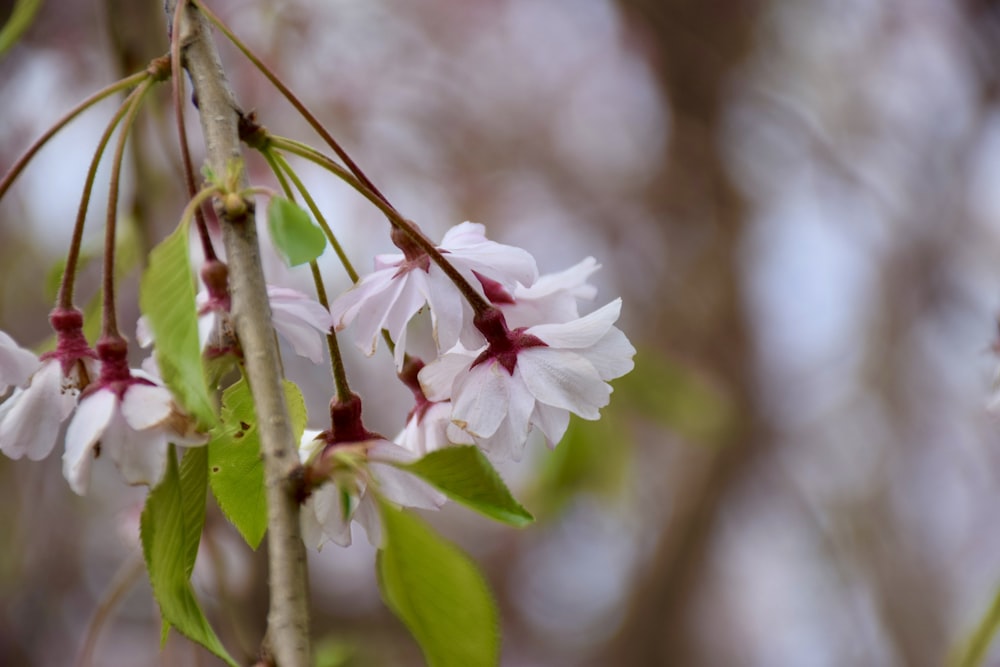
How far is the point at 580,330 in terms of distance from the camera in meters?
0.51

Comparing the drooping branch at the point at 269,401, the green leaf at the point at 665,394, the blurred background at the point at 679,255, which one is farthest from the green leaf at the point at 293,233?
the blurred background at the point at 679,255

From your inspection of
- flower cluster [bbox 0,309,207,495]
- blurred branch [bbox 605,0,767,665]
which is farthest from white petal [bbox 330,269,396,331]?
blurred branch [bbox 605,0,767,665]

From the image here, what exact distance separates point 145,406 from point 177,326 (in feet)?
0.22

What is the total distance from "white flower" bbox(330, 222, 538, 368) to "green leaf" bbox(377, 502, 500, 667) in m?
0.12

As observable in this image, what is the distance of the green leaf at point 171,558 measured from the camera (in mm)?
399

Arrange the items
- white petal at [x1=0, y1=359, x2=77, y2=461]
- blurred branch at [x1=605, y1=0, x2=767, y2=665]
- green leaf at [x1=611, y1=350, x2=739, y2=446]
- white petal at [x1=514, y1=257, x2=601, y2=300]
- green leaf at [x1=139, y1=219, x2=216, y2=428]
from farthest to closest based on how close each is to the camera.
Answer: blurred branch at [x1=605, y1=0, x2=767, y2=665] → green leaf at [x1=611, y1=350, x2=739, y2=446] → white petal at [x1=514, y1=257, x2=601, y2=300] → white petal at [x1=0, y1=359, x2=77, y2=461] → green leaf at [x1=139, y1=219, x2=216, y2=428]

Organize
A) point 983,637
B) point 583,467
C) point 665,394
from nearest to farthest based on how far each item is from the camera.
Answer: point 983,637 < point 583,467 < point 665,394

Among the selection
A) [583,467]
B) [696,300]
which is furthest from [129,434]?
[696,300]

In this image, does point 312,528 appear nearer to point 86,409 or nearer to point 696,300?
point 86,409

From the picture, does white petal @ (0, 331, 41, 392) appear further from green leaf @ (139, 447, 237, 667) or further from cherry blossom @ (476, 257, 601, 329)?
cherry blossom @ (476, 257, 601, 329)

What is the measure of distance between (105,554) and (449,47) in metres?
2.00

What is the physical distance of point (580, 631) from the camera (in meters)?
3.42

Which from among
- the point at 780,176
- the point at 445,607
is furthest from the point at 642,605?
the point at 445,607

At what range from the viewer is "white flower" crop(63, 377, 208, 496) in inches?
16.3
